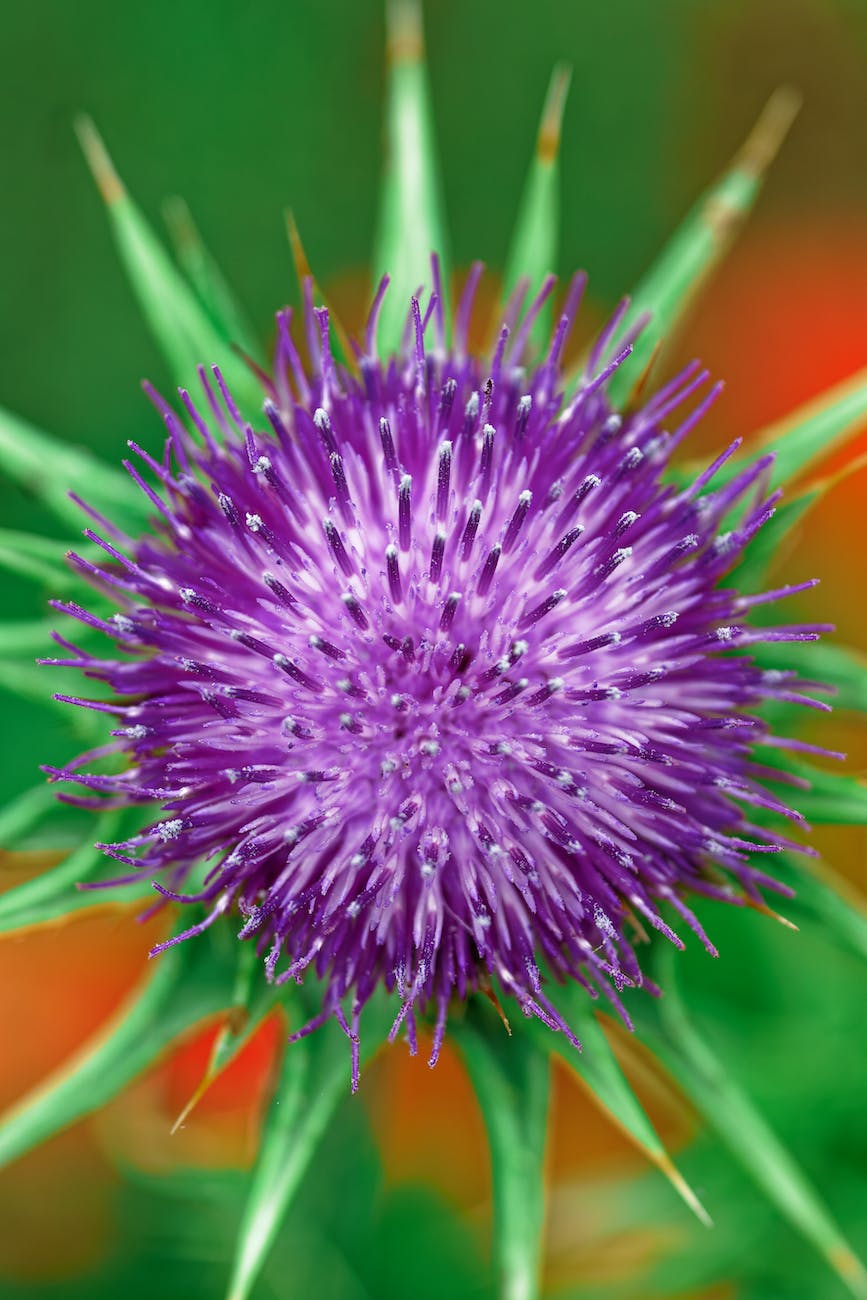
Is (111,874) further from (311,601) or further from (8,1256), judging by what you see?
(8,1256)

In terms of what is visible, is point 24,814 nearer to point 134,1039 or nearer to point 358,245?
point 134,1039

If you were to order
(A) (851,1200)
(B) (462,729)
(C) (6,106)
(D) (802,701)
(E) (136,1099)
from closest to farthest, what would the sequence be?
(B) (462,729) → (D) (802,701) → (A) (851,1200) → (E) (136,1099) → (C) (6,106)

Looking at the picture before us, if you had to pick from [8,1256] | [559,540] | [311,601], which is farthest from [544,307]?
[8,1256]

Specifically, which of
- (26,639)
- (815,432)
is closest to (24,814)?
(26,639)

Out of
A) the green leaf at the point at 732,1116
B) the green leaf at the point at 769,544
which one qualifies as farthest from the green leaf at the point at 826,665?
the green leaf at the point at 732,1116

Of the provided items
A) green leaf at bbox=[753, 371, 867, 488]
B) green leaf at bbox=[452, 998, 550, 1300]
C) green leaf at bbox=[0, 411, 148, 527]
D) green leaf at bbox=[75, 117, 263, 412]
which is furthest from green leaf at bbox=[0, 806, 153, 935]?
green leaf at bbox=[753, 371, 867, 488]

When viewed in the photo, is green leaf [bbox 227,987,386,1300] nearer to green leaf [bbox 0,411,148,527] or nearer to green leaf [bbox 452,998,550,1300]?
green leaf [bbox 452,998,550,1300]
